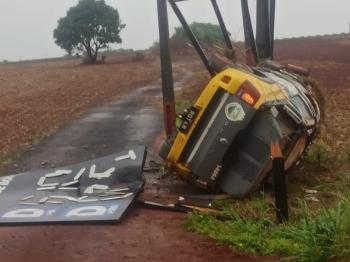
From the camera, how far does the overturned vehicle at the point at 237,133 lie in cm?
666

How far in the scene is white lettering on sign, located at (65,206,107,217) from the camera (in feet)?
20.6

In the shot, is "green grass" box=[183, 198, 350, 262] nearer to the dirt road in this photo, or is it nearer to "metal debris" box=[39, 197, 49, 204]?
the dirt road

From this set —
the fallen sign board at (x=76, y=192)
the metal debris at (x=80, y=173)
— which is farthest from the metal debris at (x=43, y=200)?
the metal debris at (x=80, y=173)

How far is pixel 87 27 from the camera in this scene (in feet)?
205

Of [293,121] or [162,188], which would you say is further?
[162,188]

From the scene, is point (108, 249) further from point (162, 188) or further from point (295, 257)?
point (162, 188)

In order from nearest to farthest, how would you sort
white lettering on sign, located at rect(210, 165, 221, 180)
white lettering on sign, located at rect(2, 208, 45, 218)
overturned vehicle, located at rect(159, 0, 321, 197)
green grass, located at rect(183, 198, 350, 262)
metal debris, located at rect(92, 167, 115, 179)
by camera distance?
green grass, located at rect(183, 198, 350, 262), white lettering on sign, located at rect(2, 208, 45, 218), overturned vehicle, located at rect(159, 0, 321, 197), white lettering on sign, located at rect(210, 165, 221, 180), metal debris, located at rect(92, 167, 115, 179)

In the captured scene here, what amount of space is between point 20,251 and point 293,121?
322cm

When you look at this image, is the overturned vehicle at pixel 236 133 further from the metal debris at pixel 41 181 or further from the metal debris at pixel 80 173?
the metal debris at pixel 41 181

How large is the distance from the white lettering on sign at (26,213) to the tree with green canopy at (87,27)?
182 ft

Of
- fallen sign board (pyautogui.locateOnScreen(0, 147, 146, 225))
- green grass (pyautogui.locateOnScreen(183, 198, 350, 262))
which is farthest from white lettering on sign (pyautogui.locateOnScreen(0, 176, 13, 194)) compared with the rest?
green grass (pyautogui.locateOnScreen(183, 198, 350, 262))

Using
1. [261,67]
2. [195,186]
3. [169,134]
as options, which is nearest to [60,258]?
[195,186]

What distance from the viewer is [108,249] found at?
5324 mm

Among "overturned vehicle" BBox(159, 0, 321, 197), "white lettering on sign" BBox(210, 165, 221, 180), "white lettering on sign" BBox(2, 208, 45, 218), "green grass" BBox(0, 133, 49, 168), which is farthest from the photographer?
"green grass" BBox(0, 133, 49, 168)
